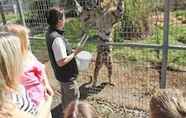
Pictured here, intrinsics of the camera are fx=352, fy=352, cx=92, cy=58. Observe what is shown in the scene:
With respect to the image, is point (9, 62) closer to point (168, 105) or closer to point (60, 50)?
point (168, 105)

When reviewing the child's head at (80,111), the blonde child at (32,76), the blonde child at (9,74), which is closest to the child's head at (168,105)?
the child's head at (80,111)

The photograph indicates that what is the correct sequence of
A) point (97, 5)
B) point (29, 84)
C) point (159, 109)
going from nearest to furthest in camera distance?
point (159, 109), point (29, 84), point (97, 5)

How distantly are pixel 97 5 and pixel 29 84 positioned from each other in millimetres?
1838

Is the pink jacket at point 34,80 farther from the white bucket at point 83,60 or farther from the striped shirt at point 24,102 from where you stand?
the white bucket at point 83,60

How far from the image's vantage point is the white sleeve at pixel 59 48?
3512mm

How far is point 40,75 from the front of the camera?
3.11m

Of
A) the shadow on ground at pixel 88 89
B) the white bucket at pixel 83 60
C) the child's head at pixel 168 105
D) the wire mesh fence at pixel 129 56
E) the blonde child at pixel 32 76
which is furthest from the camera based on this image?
the shadow on ground at pixel 88 89

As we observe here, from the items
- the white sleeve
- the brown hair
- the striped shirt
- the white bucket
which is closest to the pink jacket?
the striped shirt

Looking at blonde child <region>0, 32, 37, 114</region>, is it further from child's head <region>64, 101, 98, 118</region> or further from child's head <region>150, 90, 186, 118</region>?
child's head <region>150, 90, 186, 118</region>

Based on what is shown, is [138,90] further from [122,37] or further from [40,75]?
[40,75]

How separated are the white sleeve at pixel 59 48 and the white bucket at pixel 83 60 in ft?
2.14

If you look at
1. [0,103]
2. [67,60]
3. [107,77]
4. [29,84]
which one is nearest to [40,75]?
[29,84]

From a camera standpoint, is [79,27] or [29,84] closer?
[29,84]

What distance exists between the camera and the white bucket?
4.27 m
